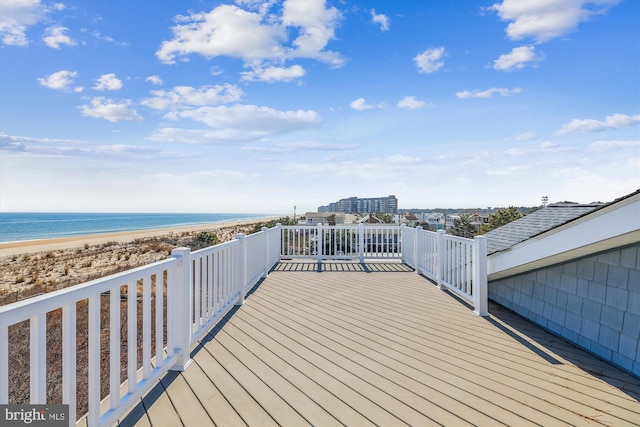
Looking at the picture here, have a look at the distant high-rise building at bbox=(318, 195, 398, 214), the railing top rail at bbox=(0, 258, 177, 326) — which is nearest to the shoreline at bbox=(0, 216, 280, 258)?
the railing top rail at bbox=(0, 258, 177, 326)

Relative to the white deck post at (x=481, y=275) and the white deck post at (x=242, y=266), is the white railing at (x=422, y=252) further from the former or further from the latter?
the white deck post at (x=242, y=266)

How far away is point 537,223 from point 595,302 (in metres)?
1.64

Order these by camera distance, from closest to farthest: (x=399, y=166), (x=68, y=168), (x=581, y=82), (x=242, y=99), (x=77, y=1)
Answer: (x=581, y=82)
(x=77, y=1)
(x=242, y=99)
(x=399, y=166)
(x=68, y=168)

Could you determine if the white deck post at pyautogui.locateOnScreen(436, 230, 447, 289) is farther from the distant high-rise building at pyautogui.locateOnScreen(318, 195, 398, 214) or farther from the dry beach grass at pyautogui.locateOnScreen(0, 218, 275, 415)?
the distant high-rise building at pyautogui.locateOnScreen(318, 195, 398, 214)

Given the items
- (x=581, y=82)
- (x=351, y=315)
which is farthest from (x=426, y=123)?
(x=351, y=315)

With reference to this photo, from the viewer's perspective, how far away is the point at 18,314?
1.12 meters

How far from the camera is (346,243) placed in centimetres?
753

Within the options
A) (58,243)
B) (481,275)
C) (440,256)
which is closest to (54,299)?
(481,275)

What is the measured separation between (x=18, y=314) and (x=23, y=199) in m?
46.7

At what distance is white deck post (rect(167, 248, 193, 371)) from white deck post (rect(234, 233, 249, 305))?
153 centimetres

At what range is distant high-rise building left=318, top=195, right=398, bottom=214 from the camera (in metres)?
51.2

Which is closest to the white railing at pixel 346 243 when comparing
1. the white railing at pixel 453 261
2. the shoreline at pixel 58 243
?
the white railing at pixel 453 261

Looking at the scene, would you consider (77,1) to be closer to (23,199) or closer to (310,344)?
(310,344)

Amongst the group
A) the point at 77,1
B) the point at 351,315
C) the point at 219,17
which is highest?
the point at 77,1
